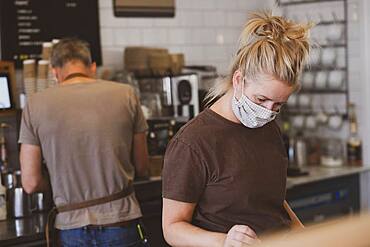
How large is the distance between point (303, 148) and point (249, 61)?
9.40ft

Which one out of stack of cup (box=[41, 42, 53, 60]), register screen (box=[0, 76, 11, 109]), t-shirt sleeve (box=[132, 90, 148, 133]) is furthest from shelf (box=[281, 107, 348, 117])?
register screen (box=[0, 76, 11, 109])

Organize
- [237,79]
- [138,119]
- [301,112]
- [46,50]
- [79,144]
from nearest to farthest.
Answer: [237,79]
[79,144]
[138,119]
[46,50]
[301,112]

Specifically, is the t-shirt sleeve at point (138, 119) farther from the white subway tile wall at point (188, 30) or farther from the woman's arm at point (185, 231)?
the white subway tile wall at point (188, 30)

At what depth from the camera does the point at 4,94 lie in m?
3.18

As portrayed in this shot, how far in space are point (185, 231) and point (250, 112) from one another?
0.37 m

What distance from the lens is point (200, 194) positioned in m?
1.73

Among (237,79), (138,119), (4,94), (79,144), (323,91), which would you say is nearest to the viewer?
(237,79)

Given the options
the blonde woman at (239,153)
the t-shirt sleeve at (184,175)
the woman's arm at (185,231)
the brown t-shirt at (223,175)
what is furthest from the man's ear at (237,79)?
the woman's arm at (185,231)

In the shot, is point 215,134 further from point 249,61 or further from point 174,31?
point 174,31

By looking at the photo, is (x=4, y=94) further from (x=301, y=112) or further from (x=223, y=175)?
(x=301, y=112)

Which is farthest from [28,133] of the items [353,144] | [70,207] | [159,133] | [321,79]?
[353,144]

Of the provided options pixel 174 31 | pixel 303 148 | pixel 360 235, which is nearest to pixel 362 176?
pixel 303 148

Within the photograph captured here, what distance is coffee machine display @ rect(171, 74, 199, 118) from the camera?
3668 mm

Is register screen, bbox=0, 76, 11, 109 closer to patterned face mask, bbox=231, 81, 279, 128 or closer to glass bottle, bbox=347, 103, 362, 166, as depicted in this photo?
patterned face mask, bbox=231, 81, 279, 128
